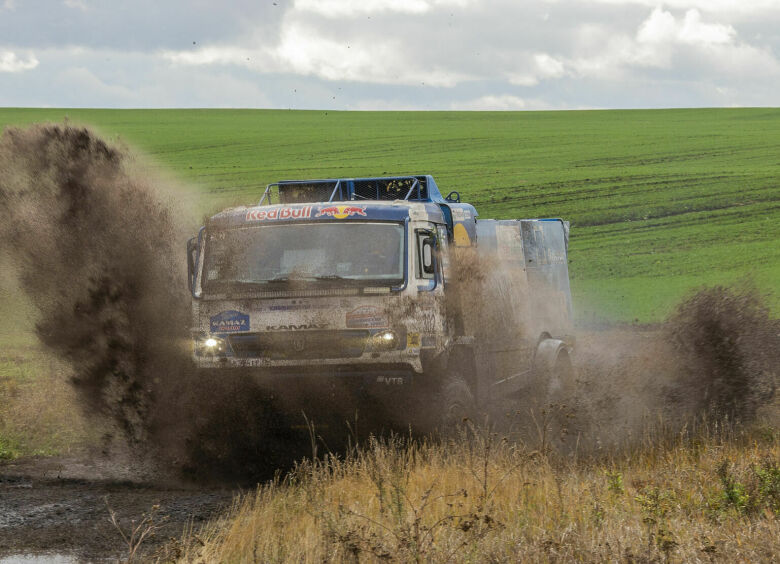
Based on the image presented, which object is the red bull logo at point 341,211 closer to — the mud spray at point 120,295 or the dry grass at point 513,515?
the mud spray at point 120,295

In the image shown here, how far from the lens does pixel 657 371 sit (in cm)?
1342

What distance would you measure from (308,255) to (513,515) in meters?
4.11

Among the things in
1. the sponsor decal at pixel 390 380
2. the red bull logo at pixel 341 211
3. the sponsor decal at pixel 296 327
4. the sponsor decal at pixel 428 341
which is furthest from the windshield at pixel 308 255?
the sponsor decal at pixel 390 380

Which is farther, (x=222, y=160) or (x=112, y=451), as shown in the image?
(x=222, y=160)

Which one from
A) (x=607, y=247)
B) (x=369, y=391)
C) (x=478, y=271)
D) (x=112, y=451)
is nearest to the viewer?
(x=369, y=391)

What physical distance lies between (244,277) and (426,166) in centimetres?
3157

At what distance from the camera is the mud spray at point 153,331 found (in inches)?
411

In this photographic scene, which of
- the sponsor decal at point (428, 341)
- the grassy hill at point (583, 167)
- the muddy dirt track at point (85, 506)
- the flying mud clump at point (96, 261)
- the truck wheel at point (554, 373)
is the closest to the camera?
the muddy dirt track at point (85, 506)

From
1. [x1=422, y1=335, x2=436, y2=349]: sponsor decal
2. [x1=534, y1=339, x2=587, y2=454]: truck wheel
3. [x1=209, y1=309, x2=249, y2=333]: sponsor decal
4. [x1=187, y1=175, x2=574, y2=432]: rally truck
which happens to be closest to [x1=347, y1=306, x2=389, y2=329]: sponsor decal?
[x1=187, y1=175, x2=574, y2=432]: rally truck

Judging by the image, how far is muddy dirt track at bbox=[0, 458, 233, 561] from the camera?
7.40 meters

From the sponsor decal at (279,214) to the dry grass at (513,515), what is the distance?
2.83m

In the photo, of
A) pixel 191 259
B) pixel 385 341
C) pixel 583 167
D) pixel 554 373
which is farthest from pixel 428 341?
pixel 583 167

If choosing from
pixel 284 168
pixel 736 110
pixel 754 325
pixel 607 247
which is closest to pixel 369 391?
pixel 754 325

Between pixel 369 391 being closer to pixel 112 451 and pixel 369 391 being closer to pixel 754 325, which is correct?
pixel 112 451
